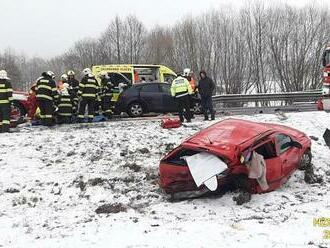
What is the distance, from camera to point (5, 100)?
48.5 feet

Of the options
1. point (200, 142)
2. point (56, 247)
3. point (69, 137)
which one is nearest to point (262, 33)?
point (69, 137)

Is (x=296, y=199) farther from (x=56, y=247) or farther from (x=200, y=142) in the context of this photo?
(x=56, y=247)

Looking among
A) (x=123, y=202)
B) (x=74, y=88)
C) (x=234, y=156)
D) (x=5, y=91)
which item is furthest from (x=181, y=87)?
(x=234, y=156)

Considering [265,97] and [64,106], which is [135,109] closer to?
[64,106]

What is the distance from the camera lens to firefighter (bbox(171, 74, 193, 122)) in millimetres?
15453

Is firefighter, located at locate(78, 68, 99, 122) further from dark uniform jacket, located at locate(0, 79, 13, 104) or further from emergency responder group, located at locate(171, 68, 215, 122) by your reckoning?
emergency responder group, located at locate(171, 68, 215, 122)

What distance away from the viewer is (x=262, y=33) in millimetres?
44188

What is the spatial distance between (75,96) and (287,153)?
9.38 meters

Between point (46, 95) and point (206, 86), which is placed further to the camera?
point (206, 86)

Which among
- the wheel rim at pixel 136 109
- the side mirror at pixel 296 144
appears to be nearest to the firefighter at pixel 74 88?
the wheel rim at pixel 136 109

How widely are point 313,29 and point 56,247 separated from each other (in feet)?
128

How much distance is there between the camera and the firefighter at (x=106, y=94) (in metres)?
17.6

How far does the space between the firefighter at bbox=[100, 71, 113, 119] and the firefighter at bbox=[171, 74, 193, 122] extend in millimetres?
2981

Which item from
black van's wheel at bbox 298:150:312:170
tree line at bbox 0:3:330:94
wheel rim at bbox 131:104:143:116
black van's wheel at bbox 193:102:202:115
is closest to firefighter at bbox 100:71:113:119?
wheel rim at bbox 131:104:143:116
